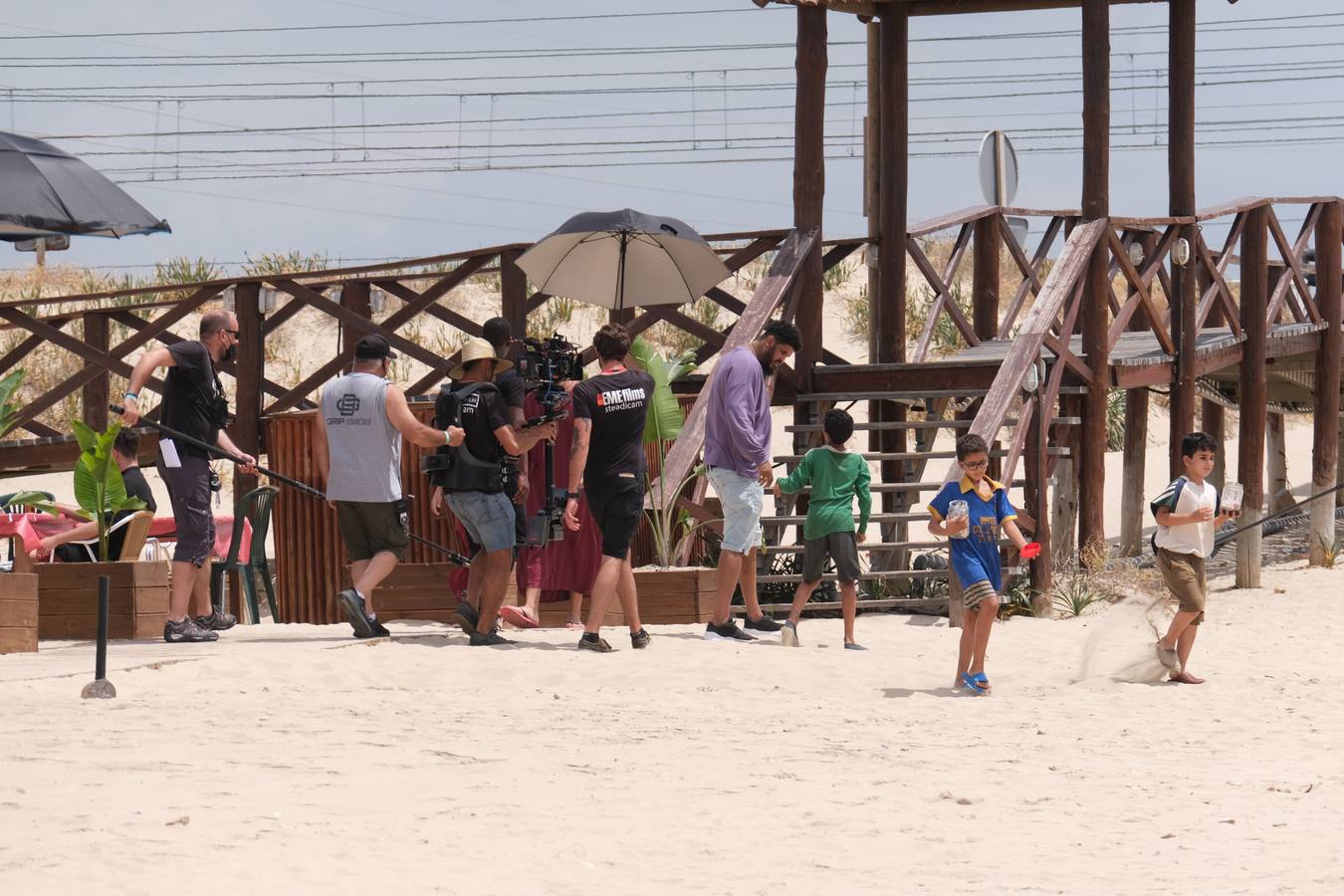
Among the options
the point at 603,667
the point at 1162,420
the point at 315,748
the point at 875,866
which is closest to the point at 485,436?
the point at 603,667

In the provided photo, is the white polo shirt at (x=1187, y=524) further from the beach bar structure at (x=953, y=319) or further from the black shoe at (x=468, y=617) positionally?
the black shoe at (x=468, y=617)

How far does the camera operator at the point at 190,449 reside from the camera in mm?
9188

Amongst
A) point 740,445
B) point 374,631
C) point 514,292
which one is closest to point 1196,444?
Answer: point 740,445

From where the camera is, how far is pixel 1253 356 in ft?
50.2

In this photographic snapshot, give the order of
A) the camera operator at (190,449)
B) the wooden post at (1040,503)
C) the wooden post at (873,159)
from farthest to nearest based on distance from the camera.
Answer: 1. the wooden post at (873,159)
2. the wooden post at (1040,503)
3. the camera operator at (190,449)

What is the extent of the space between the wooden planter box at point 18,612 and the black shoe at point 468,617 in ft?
6.73

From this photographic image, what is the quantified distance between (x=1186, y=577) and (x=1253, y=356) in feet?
23.4

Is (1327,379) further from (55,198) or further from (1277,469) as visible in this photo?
(55,198)

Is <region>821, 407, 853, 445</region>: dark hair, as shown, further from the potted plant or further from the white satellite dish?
the white satellite dish

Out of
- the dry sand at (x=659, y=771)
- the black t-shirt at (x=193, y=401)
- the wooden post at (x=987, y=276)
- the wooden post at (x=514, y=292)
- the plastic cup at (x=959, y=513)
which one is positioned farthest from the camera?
the wooden post at (x=987, y=276)

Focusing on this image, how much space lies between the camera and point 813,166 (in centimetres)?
1259

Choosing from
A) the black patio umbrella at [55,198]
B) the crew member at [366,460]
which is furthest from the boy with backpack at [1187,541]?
the black patio umbrella at [55,198]

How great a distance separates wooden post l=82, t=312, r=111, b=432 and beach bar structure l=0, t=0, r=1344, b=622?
0.03m

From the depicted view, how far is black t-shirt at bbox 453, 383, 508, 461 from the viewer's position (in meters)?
8.82
